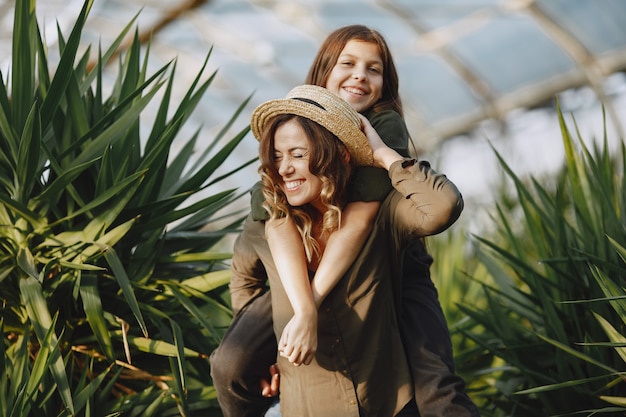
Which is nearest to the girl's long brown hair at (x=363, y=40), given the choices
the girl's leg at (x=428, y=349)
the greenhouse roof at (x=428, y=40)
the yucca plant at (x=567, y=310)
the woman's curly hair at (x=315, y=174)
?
the woman's curly hair at (x=315, y=174)

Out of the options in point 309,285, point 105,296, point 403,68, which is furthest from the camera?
point 403,68

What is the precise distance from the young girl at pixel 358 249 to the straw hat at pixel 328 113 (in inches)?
3.4

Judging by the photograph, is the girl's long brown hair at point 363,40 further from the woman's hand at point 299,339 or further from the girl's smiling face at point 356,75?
the woman's hand at point 299,339

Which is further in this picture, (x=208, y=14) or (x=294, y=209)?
(x=208, y=14)

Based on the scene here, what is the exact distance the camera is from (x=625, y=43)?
366 inches

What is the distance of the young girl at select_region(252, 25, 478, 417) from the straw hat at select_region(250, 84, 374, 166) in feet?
0.29

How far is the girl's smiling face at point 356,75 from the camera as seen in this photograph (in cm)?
246

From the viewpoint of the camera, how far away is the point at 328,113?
2.18 meters

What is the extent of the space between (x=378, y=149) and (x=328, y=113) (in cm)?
17

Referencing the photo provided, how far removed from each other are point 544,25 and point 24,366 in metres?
8.03

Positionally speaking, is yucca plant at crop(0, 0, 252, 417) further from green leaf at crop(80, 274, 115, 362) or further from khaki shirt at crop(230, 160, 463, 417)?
khaki shirt at crop(230, 160, 463, 417)

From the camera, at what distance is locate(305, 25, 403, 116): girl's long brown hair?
8.15 ft

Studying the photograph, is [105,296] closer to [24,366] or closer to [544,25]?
[24,366]

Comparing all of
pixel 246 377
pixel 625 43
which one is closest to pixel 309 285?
pixel 246 377
